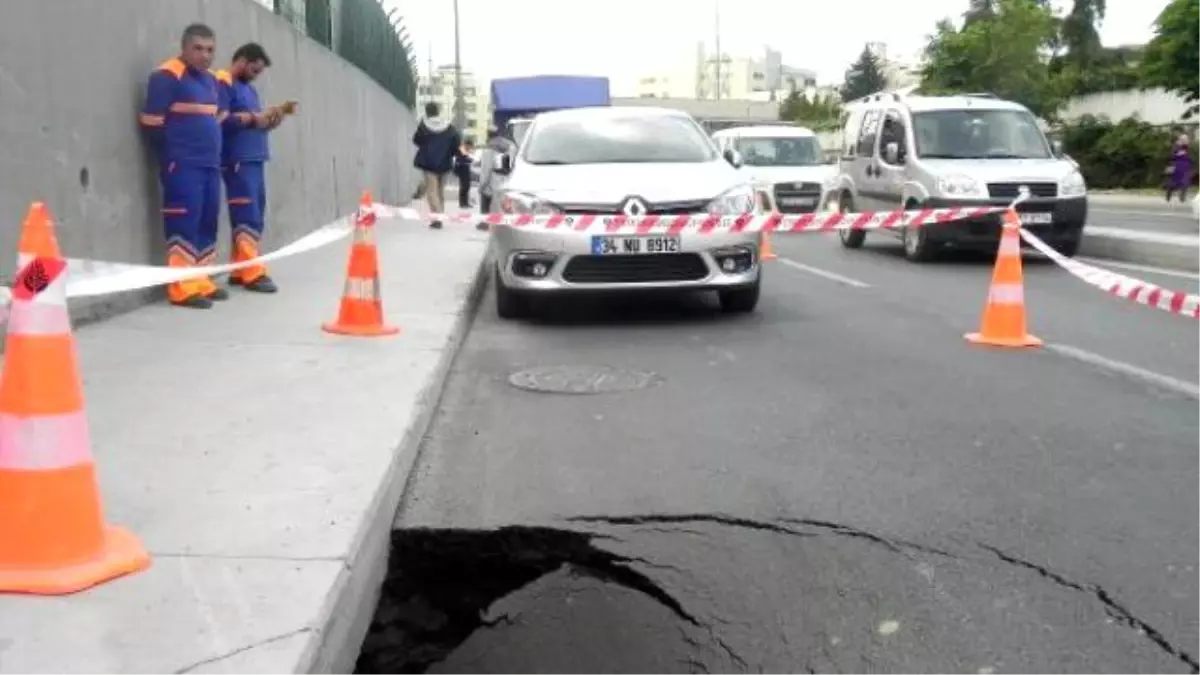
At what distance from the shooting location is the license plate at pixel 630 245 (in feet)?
27.4

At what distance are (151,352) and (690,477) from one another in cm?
342

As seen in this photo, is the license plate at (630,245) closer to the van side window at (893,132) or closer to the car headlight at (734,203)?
the car headlight at (734,203)

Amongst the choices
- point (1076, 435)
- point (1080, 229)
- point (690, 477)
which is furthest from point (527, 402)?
point (1080, 229)

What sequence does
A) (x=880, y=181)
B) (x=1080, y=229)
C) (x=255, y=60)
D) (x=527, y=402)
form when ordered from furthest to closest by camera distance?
(x=880, y=181) → (x=1080, y=229) → (x=255, y=60) → (x=527, y=402)

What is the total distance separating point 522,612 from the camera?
371cm

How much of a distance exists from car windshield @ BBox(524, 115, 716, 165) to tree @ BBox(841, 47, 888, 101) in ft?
305

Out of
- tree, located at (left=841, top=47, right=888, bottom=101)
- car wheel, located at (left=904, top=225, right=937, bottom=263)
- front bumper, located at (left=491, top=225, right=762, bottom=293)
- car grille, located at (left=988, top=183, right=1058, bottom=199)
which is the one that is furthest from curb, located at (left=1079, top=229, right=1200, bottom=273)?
tree, located at (left=841, top=47, right=888, bottom=101)

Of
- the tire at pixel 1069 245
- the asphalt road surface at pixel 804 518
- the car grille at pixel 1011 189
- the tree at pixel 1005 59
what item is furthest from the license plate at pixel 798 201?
the tree at pixel 1005 59

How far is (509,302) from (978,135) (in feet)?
25.1

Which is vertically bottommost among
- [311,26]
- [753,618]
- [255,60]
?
[753,618]

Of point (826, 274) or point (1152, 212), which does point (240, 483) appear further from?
point (1152, 212)

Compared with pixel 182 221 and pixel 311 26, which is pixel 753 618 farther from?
pixel 311 26

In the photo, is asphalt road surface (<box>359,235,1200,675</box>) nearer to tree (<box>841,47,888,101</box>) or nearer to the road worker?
the road worker

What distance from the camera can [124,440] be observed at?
4.66m
